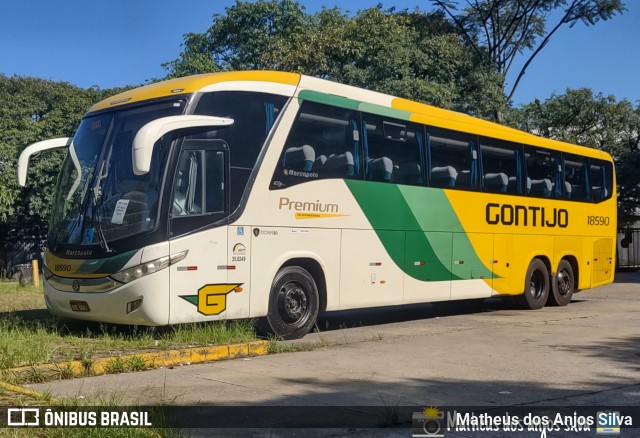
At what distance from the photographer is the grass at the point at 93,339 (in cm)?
824

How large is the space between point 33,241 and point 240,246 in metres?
33.1

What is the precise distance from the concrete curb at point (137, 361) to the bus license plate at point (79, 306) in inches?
67.4

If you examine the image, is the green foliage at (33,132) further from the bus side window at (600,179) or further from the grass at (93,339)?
the bus side window at (600,179)

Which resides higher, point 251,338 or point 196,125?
point 196,125

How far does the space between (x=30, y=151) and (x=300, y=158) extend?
13.4 feet

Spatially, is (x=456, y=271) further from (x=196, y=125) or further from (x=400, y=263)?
(x=196, y=125)

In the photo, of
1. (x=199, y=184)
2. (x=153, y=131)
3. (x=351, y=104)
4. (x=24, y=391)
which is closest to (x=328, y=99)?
(x=351, y=104)

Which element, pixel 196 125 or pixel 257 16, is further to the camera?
pixel 257 16

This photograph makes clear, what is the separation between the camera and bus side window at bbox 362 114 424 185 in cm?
1231

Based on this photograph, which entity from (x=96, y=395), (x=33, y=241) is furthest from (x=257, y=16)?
(x=96, y=395)

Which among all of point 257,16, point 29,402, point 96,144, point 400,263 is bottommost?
point 29,402

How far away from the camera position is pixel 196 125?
9742mm

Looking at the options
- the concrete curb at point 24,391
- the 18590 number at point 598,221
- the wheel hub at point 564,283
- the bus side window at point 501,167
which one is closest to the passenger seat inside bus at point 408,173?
the bus side window at point 501,167

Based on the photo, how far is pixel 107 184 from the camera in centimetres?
993
